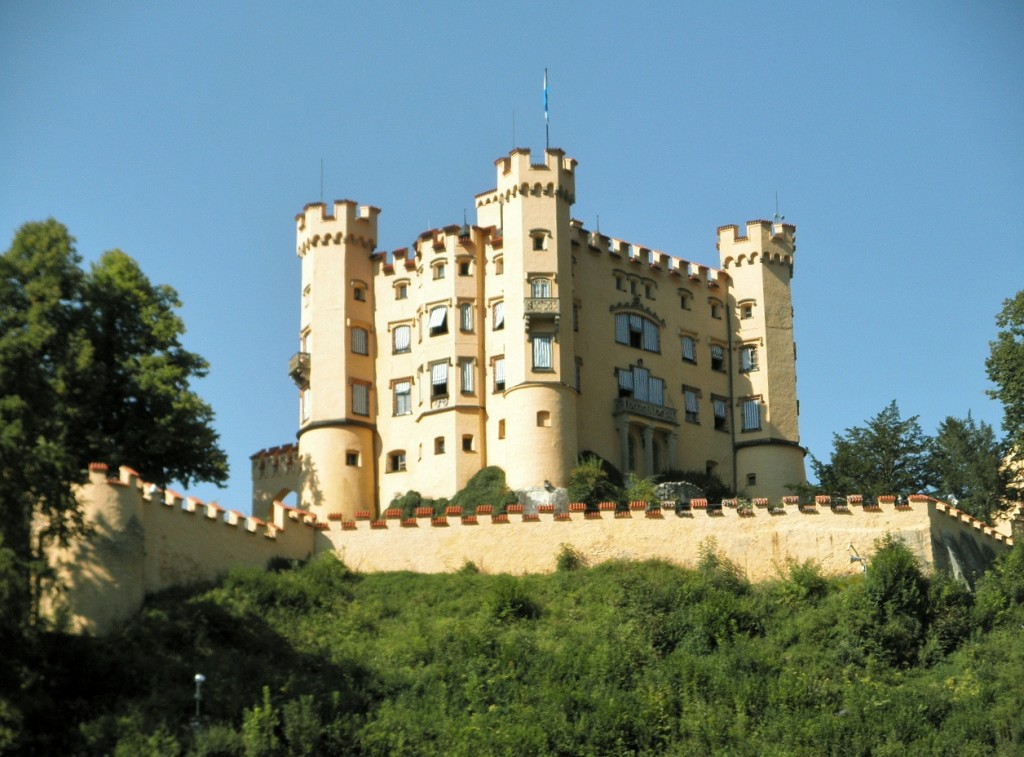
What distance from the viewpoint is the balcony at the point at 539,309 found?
71.6 metres

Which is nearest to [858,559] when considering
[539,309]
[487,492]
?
[487,492]

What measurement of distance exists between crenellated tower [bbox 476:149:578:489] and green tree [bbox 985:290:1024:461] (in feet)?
47.5

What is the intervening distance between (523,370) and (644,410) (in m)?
5.87

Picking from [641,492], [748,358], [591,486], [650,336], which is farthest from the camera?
[748,358]

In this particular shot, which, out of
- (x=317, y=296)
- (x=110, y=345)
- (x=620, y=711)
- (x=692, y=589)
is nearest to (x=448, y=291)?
(x=317, y=296)

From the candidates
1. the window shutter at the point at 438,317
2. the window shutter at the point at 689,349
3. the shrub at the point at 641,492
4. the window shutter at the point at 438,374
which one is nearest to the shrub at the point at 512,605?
the shrub at the point at 641,492

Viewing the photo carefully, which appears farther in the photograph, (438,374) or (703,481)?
(703,481)

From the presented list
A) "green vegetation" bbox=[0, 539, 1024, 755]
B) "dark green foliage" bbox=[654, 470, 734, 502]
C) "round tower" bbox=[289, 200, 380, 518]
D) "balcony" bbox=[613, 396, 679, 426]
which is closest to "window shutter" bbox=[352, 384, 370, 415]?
"round tower" bbox=[289, 200, 380, 518]

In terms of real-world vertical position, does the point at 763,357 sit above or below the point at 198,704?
above

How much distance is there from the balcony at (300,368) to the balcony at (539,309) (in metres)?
8.31

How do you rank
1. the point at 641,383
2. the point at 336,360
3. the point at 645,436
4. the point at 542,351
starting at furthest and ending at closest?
the point at 641,383, the point at 645,436, the point at 336,360, the point at 542,351

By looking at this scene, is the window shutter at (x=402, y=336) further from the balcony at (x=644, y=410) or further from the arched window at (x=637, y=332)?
the balcony at (x=644, y=410)

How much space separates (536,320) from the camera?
236 ft

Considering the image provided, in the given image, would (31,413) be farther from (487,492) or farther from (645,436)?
(645,436)
